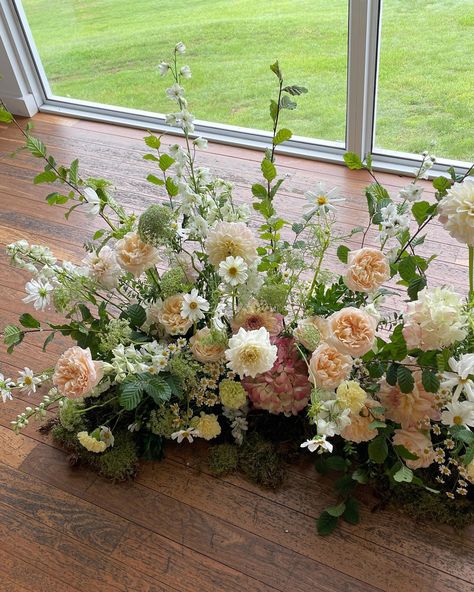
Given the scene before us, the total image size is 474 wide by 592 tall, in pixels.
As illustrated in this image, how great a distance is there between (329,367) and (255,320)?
24cm

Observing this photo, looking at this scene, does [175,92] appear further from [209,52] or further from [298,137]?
[209,52]

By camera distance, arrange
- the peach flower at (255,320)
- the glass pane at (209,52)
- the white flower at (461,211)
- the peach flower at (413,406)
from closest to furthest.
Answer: the white flower at (461,211), the peach flower at (413,406), the peach flower at (255,320), the glass pane at (209,52)

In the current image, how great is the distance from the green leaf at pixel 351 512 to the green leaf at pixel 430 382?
34cm

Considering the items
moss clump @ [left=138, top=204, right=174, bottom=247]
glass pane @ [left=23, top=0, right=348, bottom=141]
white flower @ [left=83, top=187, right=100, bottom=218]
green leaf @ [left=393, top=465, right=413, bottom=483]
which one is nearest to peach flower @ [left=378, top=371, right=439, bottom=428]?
green leaf @ [left=393, top=465, right=413, bottom=483]

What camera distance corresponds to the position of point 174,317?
4.76 feet

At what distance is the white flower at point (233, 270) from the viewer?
1269 millimetres

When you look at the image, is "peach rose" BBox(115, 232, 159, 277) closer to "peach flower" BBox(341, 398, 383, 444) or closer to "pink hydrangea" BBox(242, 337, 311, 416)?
"pink hydrangea" BBox(242, 337, 311, 416)

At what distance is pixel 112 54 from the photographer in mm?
3477

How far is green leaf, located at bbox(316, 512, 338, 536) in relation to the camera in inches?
55.4

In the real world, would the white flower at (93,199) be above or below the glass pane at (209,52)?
below

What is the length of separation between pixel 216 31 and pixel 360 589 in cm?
274

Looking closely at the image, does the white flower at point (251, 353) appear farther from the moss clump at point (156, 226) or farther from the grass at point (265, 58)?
the grass at point (265, 58)

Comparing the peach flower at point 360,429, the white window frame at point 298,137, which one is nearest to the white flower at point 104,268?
the peach flower at point 360,429

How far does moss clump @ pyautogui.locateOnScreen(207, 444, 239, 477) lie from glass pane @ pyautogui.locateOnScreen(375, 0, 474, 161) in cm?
151
